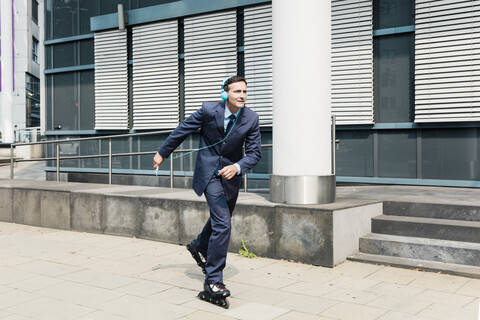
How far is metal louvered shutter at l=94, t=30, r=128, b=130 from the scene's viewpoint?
14.5 metres

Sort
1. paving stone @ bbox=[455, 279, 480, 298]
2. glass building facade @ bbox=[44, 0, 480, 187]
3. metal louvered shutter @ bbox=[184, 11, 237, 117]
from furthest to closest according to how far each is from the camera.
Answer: metal louvered shutter @ bbox=[184, 11, 237, 117] < glass building facade @ bbox=[44, 0, 480, 187] < paving stone @ bbox=[455, 279, 480, 298]

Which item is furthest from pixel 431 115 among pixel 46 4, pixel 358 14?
pixel 46 4

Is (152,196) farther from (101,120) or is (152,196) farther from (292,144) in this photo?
(101,120)

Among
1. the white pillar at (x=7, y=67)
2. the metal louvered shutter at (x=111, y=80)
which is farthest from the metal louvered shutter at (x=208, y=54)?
the white pillar at (x=7, y=67)

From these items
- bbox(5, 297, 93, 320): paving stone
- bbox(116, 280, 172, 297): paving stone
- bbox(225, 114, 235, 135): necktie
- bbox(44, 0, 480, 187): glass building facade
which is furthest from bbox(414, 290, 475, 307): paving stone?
bbox(44, 0, 480, 187): glass building facade

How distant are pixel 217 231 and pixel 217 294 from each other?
531mm

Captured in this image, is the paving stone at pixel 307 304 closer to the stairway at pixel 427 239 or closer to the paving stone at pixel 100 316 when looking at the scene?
the paving stone at pixel 100 316

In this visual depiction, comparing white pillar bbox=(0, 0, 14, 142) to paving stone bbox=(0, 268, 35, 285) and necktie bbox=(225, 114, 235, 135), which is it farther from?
necktie bbox=(225, 114, 235, 135)

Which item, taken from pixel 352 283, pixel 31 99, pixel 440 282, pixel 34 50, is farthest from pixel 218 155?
pixel 31 99

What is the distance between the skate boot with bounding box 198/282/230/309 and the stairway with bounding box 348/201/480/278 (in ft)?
6.99

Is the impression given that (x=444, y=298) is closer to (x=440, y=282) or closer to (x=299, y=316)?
(x=440, y=282)

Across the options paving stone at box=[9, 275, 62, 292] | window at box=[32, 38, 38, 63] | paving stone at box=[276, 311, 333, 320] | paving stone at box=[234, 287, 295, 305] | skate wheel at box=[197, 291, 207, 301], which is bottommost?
paving stone at box=[234, 287, 295, 305]

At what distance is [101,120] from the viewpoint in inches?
587

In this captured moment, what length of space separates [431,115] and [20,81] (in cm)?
5619
